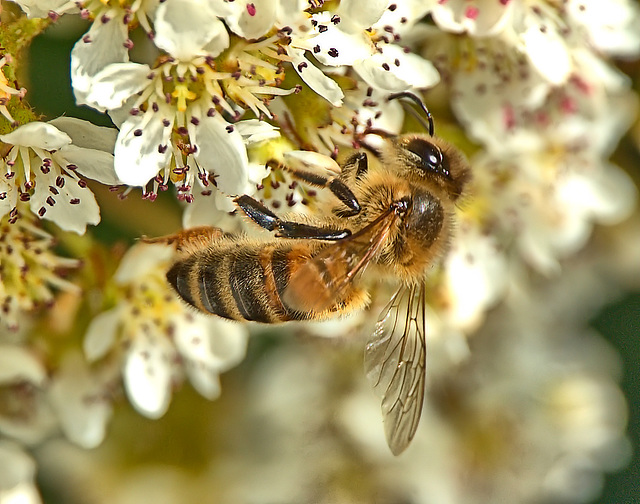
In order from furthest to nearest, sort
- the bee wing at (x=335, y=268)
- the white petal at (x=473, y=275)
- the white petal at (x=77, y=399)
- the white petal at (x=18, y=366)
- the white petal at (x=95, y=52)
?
1. the white petal at (x=473, y=275)
2. the white petal at (x=77, y=399)
3. the white petal at (x=18, y=366)
4. the white petal at (x=95, y=52)
5. the bee wing at (x=335, y=268)

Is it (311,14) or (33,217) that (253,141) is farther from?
(33,217)

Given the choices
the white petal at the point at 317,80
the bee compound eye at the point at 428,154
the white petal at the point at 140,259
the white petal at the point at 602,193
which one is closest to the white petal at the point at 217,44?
the white petal at the point at 317,80

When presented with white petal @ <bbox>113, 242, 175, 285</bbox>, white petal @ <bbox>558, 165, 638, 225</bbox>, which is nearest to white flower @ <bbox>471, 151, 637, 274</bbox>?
white petal @ <bbox>558, 165, 638, 225</bbox>

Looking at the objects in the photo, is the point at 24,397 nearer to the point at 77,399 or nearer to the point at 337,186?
the point at 77,399

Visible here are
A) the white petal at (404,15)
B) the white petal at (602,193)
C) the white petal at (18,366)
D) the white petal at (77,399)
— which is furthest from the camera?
the white petal at (602,193)

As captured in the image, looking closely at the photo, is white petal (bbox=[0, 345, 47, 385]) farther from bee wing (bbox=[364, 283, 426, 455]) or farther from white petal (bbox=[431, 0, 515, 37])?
white petal (bbox=[431, 0, 515, 37])

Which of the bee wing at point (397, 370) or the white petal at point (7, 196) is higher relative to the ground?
the white petal at point (7, 196)

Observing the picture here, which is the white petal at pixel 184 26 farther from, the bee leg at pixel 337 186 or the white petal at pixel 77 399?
the white petal at pixel 77 399

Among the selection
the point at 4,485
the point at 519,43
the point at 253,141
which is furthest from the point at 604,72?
the point at 4,485
